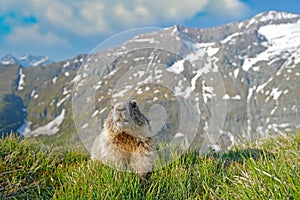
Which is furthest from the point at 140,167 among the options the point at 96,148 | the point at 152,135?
the point at 96,148

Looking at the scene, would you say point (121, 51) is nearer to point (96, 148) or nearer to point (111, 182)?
point (96, 148)

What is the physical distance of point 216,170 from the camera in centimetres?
715

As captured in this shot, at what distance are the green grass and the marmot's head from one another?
97 centimetres

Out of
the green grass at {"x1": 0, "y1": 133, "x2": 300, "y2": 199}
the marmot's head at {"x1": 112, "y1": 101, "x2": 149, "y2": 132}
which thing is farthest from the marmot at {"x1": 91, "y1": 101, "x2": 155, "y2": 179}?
the green grass at {"x1": 0, "y1": 133, "x2": 300, "y2": 199}

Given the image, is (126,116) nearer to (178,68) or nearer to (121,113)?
(121,113)

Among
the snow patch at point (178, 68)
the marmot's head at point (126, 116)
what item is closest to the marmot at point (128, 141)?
the marmot's head at point (126, 116)

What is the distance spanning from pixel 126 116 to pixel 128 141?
0.60m

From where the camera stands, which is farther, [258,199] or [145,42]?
[145,42]

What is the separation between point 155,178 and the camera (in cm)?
664

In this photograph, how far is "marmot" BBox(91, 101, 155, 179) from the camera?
675cm

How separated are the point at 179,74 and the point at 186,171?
3.24 metres

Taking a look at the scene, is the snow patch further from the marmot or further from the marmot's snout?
the marmot's snout

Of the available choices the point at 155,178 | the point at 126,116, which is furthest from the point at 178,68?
the point at 155,178

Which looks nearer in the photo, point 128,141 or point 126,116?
point 126,116
